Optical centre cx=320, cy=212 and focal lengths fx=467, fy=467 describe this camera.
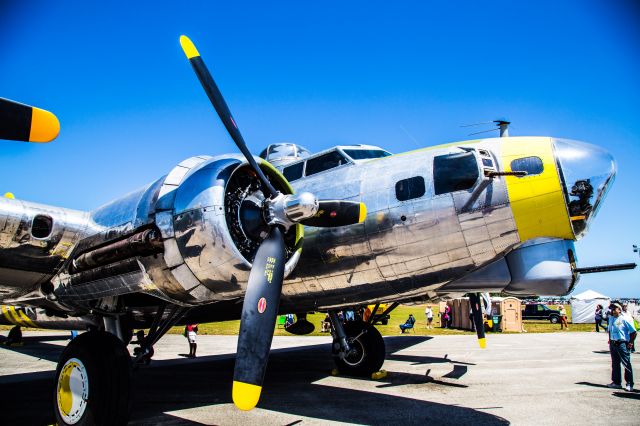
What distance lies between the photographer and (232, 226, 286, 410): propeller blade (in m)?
4.75

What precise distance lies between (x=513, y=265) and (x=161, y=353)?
13848 mm

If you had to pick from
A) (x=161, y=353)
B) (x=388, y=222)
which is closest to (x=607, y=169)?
(x=388, y=222)

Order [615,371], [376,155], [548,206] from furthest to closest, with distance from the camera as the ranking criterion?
[615,371], [376,155], [548,206]

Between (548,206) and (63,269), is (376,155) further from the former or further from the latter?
(63,269)

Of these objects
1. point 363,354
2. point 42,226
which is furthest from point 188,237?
point 363,354

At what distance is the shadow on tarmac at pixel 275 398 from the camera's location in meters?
6.61

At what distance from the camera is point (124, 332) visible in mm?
8008

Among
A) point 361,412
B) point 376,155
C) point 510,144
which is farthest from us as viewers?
point 376,155

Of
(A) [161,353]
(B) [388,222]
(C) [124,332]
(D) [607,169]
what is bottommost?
(A) [161,353]

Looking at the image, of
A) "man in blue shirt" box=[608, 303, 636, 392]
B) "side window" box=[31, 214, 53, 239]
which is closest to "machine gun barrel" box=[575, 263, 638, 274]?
"man in blue shirt" box=[608, 303, 636, 392]

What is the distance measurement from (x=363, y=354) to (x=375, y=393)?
7.10 feet

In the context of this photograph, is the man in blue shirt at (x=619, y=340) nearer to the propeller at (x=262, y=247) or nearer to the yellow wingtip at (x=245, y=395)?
the propeller at (x=262, y=247)

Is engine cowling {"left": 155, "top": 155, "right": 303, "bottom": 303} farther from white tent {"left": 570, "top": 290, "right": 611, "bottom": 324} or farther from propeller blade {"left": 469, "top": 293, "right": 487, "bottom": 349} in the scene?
white tent {"left": 570, "top": 290, "right": 611, "bottom": 324}

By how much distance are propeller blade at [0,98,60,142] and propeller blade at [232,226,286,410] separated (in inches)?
109
